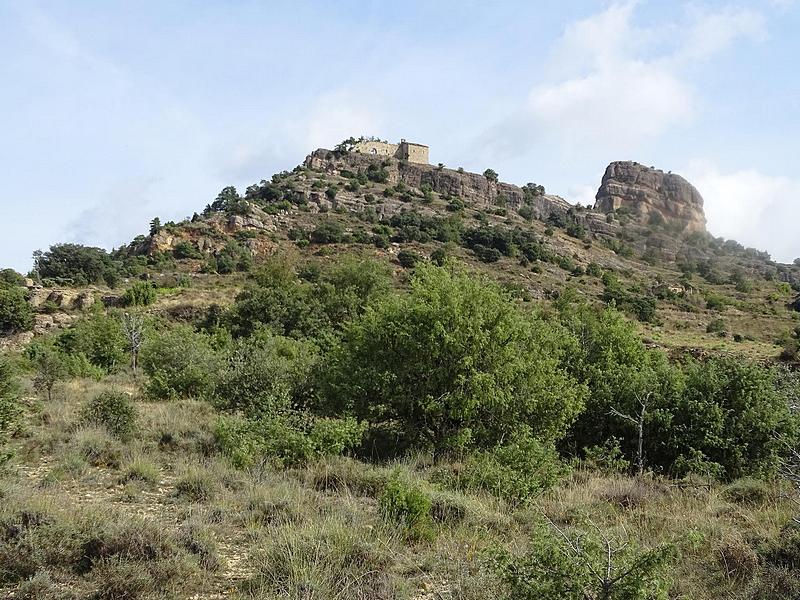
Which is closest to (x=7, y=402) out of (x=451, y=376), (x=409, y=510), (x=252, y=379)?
(x=252, y=379)

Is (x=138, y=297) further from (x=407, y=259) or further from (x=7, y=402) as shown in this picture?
(x=7, y=402)

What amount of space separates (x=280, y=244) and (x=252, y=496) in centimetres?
5318

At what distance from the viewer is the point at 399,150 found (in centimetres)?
10269

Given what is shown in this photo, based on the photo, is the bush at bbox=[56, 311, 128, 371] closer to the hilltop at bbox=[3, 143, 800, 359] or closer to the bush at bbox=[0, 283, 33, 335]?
the bush at bbox=[0, 283, 33, 335]

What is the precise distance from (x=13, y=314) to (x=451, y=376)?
3367 cm

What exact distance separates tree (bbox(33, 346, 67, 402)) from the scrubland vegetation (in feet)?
0.42

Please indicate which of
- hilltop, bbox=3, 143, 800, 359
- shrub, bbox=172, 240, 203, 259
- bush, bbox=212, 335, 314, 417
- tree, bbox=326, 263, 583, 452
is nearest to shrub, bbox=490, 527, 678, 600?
tree, bbox=326, 263, 583, 452

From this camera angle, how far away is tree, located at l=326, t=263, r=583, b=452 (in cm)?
1083

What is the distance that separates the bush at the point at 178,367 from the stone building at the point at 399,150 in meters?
85.5

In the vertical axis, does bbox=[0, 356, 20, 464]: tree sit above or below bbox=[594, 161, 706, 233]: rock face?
below

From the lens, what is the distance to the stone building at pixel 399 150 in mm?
100438

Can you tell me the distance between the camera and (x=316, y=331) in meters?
30.8

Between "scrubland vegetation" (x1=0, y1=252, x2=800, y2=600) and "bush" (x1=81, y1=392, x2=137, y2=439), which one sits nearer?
"scrubland vegetation" (x1=0, y1=252, x2=800, y2=600)

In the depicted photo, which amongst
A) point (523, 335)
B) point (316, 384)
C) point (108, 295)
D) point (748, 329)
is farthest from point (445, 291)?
point (748, 329)
